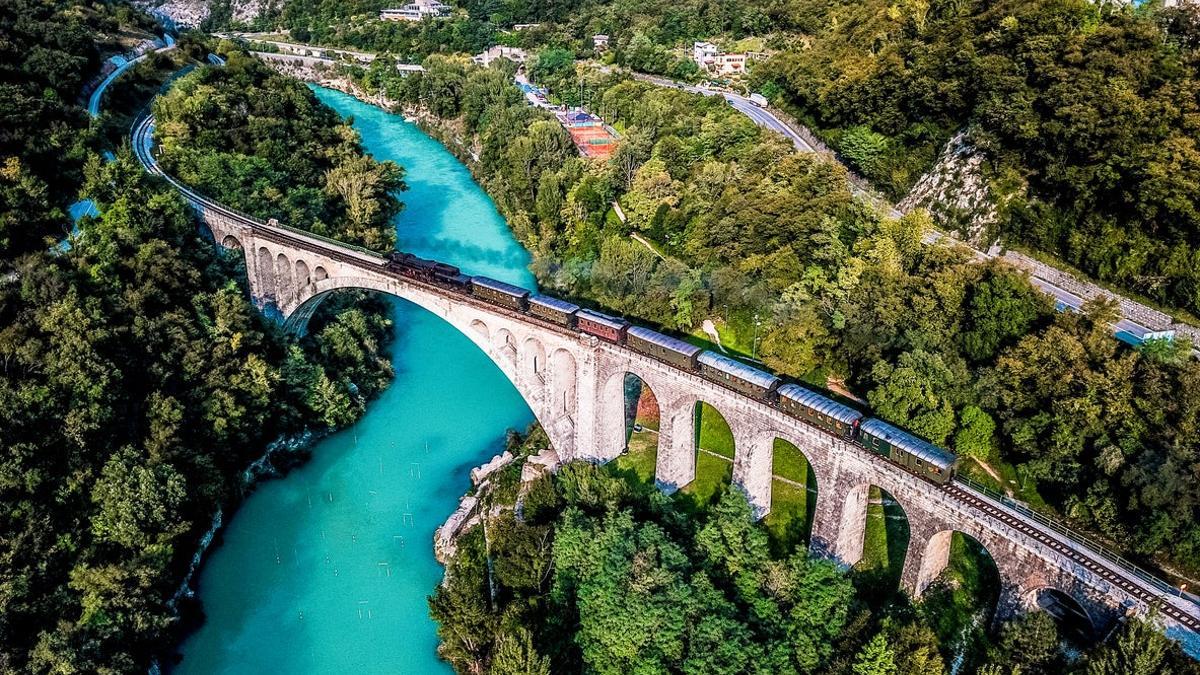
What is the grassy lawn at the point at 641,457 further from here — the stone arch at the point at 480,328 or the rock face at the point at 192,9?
the rock face at the point at 192,9

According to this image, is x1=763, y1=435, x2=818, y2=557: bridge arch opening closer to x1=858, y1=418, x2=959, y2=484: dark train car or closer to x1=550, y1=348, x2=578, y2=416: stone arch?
x1=858, y1=418, x2=959, y2=484: dark train car

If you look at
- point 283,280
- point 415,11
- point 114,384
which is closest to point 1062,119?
point 283,280

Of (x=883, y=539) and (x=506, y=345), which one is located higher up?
(x=506, y=345)

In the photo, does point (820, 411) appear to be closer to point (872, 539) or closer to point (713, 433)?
point (872, 539)

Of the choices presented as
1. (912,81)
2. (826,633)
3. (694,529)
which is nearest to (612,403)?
(694,529)

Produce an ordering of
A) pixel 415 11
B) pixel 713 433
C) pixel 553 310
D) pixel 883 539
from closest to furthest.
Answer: pixel 883 539
pixel 553 310
pixel 713 433
pixel 415 11

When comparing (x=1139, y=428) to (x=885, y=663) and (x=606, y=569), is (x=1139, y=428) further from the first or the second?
(x=606, y=569)
